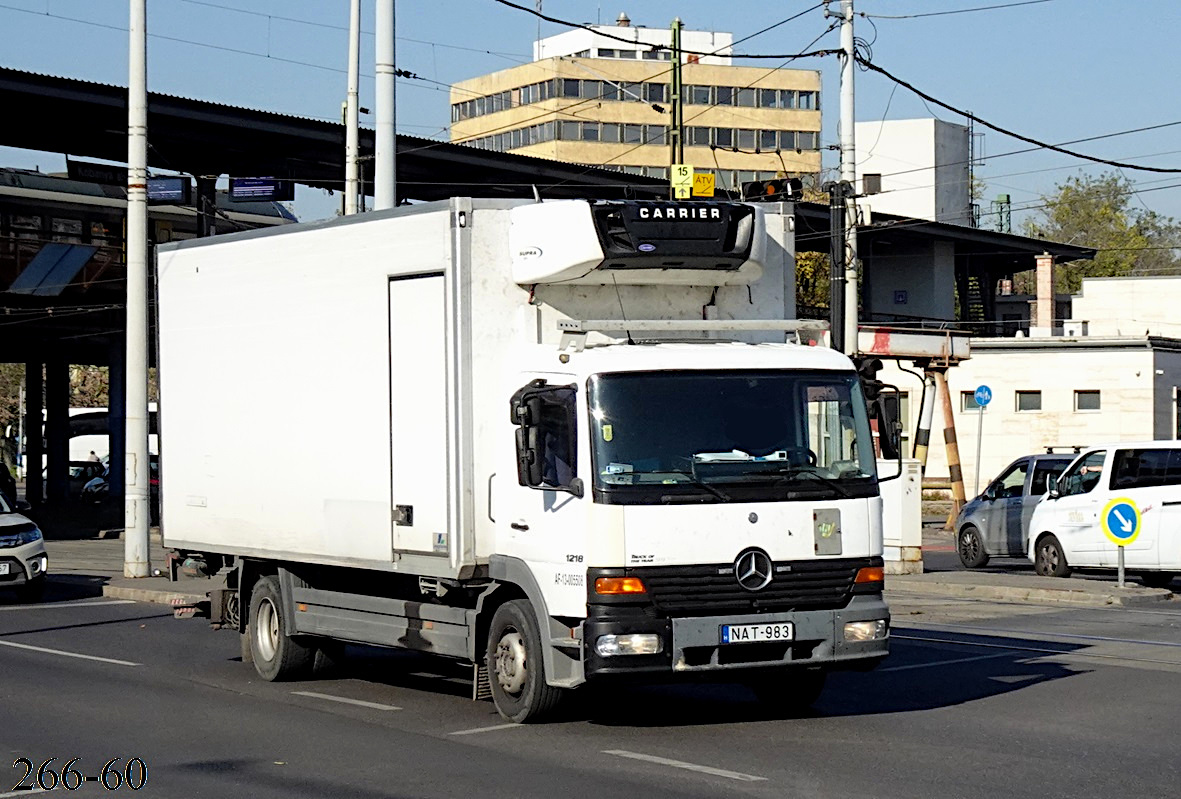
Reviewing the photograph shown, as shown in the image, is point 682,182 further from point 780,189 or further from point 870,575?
point 870,575

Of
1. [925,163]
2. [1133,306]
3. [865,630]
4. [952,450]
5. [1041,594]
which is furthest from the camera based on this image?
[925,163]

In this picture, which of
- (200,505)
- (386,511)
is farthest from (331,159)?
(386,511)

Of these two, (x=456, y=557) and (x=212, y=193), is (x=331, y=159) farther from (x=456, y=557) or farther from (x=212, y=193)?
(x=456, y=557)

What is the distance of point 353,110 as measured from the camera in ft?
89.8

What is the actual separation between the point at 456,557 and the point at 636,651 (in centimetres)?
162

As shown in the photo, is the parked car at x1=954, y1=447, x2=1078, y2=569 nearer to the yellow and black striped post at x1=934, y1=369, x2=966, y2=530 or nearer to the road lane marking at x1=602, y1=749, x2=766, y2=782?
the yellow and black striped post at x1=934, y1=369, x2=966, y2=530

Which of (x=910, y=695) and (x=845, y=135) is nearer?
(x=910, y=695)

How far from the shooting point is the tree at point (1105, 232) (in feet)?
359

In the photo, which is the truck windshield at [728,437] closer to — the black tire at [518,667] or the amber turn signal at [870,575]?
the amber turn signal at [870,575]

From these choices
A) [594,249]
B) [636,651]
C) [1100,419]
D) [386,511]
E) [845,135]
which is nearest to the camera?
[636,651]

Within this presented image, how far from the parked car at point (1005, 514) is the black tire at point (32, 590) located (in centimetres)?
1389

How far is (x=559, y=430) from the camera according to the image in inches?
407

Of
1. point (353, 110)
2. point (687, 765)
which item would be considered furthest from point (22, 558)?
point (687, 765)

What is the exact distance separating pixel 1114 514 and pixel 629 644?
41.0ft
